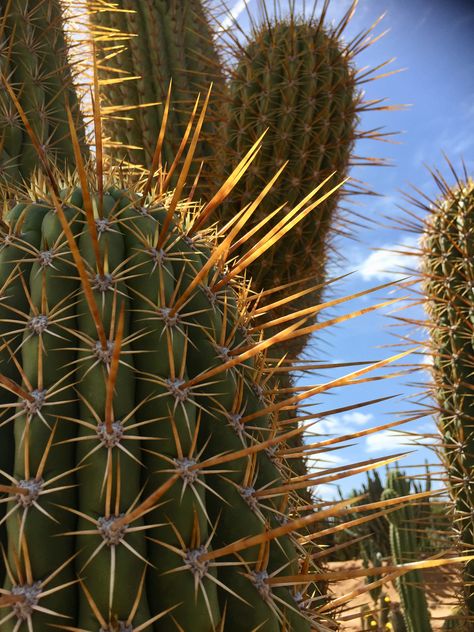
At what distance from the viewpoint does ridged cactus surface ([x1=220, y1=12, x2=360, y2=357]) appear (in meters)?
3.49

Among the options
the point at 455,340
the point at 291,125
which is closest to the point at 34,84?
the point at 291,125

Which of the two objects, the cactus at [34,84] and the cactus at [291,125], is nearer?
the cactus at [34,84]

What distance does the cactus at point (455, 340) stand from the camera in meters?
3.33

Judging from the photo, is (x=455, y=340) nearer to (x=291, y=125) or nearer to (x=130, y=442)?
(x=291, y=125)

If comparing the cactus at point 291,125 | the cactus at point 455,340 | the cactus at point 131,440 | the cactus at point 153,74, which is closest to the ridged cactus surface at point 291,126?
the cactus at point 291,125

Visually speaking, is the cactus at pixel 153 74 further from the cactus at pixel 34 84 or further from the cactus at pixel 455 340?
the cactus at pixel 455 340

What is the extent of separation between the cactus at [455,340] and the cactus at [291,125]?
65cm

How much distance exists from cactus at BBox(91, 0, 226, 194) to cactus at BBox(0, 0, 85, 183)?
1276mm

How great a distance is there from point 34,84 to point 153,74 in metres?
1.74

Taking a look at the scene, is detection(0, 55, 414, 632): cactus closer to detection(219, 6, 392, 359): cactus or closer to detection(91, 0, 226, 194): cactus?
detection(219, 6, 392, 359): cactus

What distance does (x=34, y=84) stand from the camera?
8.04 feet

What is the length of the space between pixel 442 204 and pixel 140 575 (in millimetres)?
3214

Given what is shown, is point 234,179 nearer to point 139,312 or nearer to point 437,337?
point 139,312

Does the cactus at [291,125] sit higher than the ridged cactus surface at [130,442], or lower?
higher
